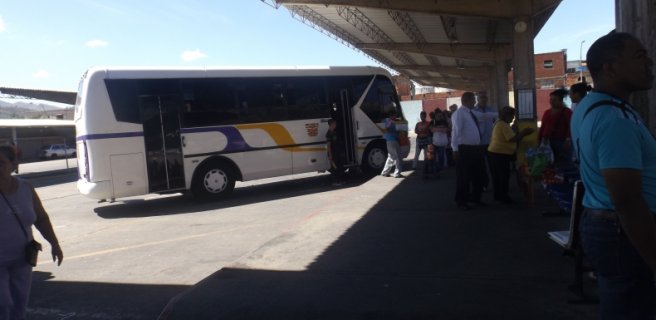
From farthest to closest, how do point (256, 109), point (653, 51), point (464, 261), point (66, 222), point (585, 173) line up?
point (256, 109) < point (66, 222) < point (464, 261) < point (653, 51) < point (585, 173)

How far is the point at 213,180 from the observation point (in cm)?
1180

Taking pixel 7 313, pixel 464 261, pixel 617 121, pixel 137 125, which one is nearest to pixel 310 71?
pixel 137 125

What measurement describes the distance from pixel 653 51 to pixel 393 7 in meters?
13.8

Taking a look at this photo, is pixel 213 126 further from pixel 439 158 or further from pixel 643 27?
pixel 643 27

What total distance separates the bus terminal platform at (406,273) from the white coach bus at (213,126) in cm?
431

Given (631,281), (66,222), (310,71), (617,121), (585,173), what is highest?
(310,71)

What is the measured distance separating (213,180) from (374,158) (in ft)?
15.8

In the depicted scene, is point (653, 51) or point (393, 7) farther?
point (393, 7)

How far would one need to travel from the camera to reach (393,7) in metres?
17.7

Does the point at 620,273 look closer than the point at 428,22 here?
Yes

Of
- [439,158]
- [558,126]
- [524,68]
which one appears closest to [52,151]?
[439,158]

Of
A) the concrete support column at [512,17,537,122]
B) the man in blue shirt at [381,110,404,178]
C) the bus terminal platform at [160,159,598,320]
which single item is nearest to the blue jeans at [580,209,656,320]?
the bus terminal platform at [160,159,598,320]

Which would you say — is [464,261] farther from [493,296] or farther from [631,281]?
[631,281]

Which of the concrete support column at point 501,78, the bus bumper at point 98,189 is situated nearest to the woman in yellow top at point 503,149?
the bus bumper at point 98,189
